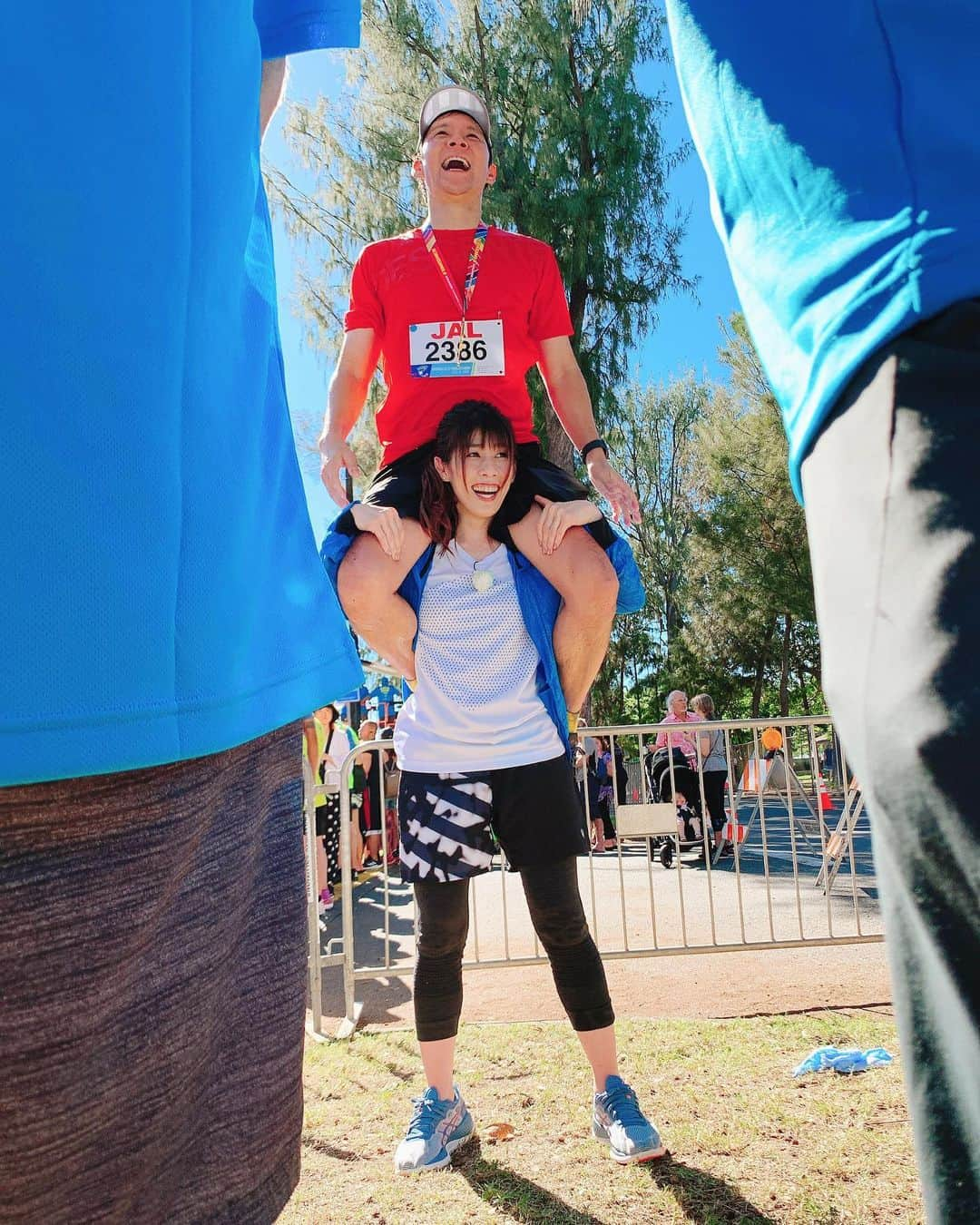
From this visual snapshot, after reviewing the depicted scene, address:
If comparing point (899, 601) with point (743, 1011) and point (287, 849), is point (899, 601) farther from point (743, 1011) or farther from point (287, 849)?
point (743, 1011)

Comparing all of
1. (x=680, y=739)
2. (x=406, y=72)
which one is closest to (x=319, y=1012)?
(x=680, y=739)

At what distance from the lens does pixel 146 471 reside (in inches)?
34.4

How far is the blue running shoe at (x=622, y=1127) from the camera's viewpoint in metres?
2.48

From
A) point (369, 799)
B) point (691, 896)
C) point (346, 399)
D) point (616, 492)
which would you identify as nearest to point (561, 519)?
point (616, 492)

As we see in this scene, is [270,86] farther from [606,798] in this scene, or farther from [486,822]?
[606,798]

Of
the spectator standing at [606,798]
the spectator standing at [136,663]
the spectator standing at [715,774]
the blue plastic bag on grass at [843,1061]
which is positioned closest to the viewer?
the spectator standing at [136,663]

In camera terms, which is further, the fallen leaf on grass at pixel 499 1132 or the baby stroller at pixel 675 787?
the baby stroller at pixel 675 787

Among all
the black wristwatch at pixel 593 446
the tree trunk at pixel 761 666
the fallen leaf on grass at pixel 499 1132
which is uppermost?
the tree trunk at pixel 761 666

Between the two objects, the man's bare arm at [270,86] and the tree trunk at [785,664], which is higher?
the tree trunk at [785,664]

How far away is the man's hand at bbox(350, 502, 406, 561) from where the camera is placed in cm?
258

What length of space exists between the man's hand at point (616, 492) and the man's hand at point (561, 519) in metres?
0.05

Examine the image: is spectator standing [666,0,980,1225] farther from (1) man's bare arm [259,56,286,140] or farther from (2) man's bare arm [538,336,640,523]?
(2) man's bare arm [538,336,640,523]

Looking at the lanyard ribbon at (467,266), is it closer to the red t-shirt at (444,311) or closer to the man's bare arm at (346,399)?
the red t-shirt at (444,311)

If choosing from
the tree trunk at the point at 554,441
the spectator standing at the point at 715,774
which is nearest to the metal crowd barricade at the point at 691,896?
the spectator standing at the point at 715,774
